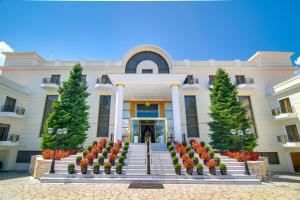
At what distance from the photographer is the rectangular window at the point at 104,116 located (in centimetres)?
1894

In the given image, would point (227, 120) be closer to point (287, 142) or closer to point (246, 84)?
point (246, 84)

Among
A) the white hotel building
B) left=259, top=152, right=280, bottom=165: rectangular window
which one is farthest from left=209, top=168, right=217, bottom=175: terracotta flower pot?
left=259, top=152, right=280, bottom=165: rectangular window

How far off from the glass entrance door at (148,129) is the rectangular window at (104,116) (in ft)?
10.8

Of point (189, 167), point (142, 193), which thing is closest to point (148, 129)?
point (189, 167)

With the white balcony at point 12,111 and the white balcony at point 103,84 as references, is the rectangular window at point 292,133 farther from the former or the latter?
the white balcony at point 12,111

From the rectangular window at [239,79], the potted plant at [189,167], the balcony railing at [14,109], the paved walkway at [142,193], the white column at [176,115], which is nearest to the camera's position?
the paved walkway at [142,193]

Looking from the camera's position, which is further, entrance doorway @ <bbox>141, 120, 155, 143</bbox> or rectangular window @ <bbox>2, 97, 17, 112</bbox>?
entrance doorway @ <bbox>141, 120, 155, 143</bbox>

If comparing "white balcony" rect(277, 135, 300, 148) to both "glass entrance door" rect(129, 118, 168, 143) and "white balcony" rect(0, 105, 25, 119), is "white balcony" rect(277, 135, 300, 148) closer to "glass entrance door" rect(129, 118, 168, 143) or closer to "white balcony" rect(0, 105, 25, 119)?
"glass entrance door" rect(129, 118, 168, 143)

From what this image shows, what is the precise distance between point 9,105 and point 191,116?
22.2 metres

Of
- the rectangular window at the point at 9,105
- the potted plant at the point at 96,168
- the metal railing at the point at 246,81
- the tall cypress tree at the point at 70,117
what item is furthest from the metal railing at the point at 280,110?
the rectangular window at the point at 9,105

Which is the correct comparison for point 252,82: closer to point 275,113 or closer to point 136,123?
point 275,113

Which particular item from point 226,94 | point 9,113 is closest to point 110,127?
point 9,113

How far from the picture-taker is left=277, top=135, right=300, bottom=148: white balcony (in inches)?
632

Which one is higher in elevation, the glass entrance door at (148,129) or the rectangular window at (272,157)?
the glass entrance door at (148,129)
